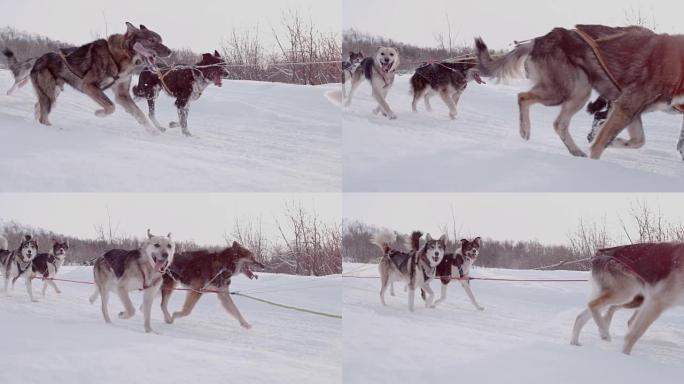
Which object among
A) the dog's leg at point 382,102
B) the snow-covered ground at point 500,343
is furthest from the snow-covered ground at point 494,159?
the snow-covered ground at point 500,343

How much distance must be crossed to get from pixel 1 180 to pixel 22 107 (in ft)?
3.26

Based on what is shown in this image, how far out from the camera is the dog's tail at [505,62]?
4.77m

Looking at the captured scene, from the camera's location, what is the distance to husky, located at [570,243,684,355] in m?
4.40

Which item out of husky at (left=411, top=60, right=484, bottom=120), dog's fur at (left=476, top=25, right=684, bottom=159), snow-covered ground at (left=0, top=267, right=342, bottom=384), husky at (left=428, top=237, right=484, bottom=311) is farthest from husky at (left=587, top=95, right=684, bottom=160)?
snow-covered ground at (left=0, top=267, right=342, bottom=384)

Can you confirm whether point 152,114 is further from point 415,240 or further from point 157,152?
point 415,240

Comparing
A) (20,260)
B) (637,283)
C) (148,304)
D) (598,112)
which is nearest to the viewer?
(637,283)

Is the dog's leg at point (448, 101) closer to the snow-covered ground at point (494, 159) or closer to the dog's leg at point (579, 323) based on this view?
the snow-covered ground at point (494, 159)

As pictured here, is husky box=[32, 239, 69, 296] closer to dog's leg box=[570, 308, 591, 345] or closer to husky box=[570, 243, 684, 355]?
dog's leg box=[570, 308, 591, 345]

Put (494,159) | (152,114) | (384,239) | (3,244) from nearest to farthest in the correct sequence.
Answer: (494,159) → (152,114) → (384,239) → (3,244)

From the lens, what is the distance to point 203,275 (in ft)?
18.7

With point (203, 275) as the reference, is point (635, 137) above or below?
above

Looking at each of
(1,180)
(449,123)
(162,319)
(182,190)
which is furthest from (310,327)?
(1,180)

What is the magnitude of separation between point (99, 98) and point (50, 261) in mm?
2706

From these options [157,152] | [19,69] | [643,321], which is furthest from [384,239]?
[19,69]
